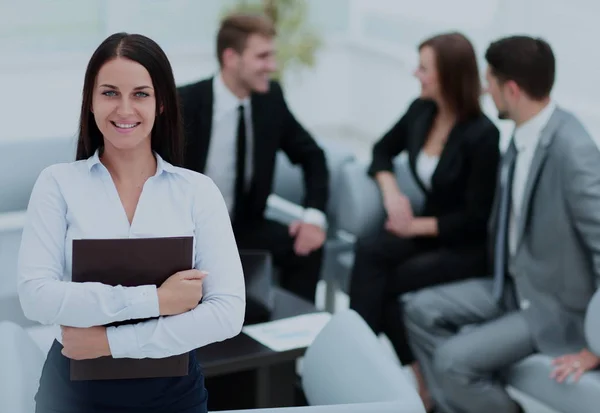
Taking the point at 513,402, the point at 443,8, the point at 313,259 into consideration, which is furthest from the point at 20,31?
the point at 513,402

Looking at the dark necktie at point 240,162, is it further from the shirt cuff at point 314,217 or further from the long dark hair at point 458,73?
the long dark hair at point 458,73

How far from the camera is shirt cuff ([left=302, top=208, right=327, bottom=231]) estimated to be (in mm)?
3766

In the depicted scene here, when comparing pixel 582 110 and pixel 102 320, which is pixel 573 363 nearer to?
pixel 102 320

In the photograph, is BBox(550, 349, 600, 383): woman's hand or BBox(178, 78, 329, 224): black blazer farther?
BBox(178, 78, 329, 224): black blazer

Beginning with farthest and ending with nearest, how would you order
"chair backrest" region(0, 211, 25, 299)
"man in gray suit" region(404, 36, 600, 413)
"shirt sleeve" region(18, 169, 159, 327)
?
1. "chair backrest" region(0, 211, 25, 299)
2. "man in gray suit" region(404, 36, 600, 413)
3. "shirt sleeve" region(18, 169, 159, 327)

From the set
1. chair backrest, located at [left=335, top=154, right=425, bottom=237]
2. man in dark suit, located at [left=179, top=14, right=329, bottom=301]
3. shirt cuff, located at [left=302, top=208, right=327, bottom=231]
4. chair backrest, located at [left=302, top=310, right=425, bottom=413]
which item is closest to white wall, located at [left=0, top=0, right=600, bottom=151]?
chair backrest, located at [left=335, top=154, right=425, bottom=237]

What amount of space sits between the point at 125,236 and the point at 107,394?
288mm

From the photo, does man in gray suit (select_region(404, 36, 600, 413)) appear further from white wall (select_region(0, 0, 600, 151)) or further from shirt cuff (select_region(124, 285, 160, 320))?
white wall (select_region(0, 0, 600, 151))

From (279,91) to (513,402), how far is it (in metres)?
1.56

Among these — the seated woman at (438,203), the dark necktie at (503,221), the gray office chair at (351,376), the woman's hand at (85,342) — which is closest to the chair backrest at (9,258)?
the seated woman at (438,203)

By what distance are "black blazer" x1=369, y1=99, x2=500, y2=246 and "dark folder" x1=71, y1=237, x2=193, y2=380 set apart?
77.3 inches

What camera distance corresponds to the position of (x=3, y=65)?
20.1 ft

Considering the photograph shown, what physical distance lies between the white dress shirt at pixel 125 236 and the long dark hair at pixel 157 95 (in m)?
0.05

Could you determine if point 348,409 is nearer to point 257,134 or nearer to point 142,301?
point 142,301
